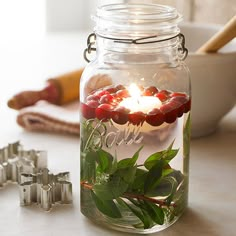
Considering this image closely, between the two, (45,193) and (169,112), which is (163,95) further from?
(45,193)

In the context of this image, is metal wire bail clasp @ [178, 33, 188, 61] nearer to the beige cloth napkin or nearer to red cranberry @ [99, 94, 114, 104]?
red cranberry @ [99, 94, 114, 104]

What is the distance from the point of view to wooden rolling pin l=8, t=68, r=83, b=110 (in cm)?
113

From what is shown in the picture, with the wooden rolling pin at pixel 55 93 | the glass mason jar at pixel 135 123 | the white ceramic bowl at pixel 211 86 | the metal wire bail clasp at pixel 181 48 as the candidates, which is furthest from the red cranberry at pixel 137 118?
the wooden rolling pin at pixel 55 93

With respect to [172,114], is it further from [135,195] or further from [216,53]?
[216,53]

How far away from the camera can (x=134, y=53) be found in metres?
0.82

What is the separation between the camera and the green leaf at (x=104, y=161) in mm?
784

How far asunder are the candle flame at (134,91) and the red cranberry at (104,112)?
39 mm

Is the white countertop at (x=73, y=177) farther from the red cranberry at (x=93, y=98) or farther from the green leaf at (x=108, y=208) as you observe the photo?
the red cranberry at (x=93, y=98)

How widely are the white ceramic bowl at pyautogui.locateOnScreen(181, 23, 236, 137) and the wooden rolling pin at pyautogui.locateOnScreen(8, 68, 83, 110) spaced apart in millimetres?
234

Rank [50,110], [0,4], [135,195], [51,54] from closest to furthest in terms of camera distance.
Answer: [135,195] < [50,110] < [51,54] < [0,4]

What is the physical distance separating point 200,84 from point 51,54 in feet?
1.71

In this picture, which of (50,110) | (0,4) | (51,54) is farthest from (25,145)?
(0,4)

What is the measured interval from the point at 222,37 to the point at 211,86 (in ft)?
0.23

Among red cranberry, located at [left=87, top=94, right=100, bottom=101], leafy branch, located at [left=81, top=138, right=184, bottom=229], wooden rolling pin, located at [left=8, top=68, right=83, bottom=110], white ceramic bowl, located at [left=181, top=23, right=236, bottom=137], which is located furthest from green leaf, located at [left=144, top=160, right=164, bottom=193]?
wooden rolling pin, located at [left=8, top=68, right=83, bottom=110]
